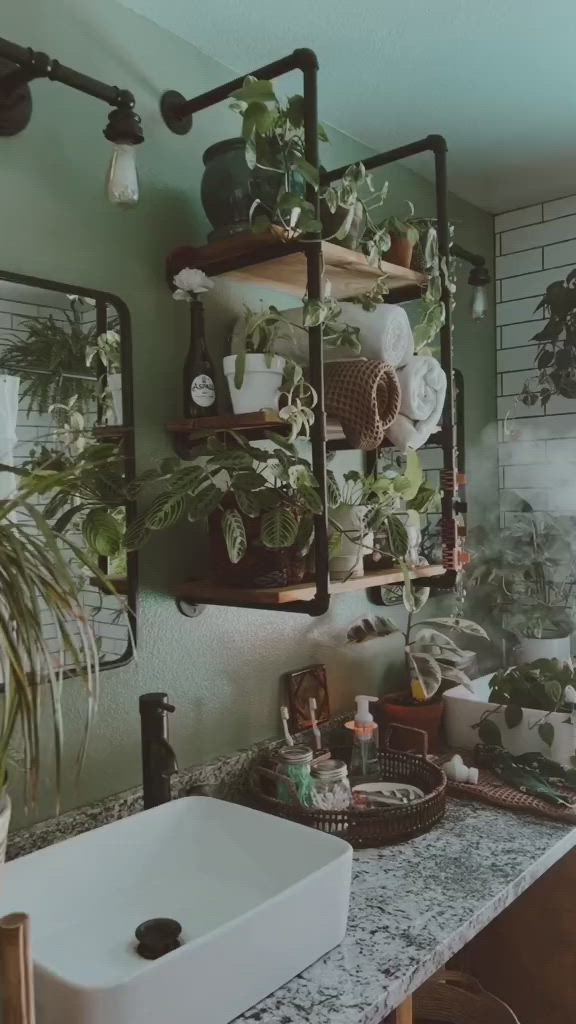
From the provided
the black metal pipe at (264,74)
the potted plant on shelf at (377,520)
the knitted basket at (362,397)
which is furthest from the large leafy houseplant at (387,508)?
the black metal pipe at (264,74)

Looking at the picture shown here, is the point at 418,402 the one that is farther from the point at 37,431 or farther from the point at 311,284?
the point at 37,431

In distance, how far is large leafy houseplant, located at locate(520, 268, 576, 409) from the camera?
8.48ft

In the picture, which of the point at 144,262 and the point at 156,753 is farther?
the point at 144,262

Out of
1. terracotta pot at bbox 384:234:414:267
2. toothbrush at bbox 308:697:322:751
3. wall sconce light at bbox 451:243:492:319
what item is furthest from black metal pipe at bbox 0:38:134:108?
wall sconce light at bbox 451:243:492:319

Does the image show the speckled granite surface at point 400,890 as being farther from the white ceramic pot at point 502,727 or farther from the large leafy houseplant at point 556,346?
the large leafy houseplant at point 556,346

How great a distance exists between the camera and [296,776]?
5.18 feet

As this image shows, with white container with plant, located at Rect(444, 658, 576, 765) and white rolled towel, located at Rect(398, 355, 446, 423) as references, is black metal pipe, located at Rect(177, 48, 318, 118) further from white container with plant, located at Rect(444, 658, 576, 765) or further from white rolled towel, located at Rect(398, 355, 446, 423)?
white container with plant, located at Rect(444, 658, 576, 765)

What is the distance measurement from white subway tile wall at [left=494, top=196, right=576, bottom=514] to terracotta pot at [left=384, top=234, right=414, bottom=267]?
3.56ft

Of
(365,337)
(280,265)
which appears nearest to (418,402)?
(365,337)

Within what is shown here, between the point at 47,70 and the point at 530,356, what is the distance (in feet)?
6.23

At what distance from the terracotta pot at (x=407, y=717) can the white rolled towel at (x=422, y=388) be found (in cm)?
71

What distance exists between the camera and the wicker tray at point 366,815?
4.87 feet

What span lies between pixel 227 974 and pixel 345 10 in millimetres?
1660

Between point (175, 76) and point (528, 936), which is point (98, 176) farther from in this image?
point (528, 936)
